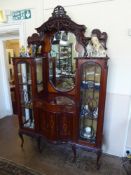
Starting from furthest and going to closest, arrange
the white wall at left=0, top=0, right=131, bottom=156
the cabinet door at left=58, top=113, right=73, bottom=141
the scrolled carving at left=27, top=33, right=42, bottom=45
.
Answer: the scrolled carving at left=27, top=33, right=42, bottom=45 < the cabinet door at left=58, top=113, right=73, bottom=141 < the white wall at left=0, top=0, right=131, bottom=156

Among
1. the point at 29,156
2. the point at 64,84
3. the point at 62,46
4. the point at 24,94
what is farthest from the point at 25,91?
the point at 29,156

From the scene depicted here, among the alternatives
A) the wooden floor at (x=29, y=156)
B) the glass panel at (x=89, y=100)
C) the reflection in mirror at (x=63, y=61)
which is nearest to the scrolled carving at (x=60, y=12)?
the reflection in mirror at (x=63, y=61)

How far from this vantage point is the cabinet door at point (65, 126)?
2256 millimetres

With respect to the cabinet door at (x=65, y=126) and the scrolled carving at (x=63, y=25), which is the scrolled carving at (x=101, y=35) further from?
the cabinet door at (x=65, y=126)

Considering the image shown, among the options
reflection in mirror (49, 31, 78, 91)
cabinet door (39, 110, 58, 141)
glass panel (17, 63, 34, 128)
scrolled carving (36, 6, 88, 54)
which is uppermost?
scrolled carving (36, 6, 88, 54)

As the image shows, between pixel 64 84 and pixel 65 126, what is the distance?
69 centimetres

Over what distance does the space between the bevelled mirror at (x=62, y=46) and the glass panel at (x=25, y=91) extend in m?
0.38

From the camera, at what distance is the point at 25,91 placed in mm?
2615

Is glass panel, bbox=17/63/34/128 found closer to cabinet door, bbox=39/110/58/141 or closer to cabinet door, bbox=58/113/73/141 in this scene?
cabinet door, bbox=39/110/58/141

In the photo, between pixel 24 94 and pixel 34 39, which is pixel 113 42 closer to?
pixel 34 39

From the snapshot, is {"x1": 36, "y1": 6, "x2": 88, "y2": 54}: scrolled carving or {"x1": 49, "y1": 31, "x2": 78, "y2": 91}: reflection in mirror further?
{"x1": 49, "y1": 31, "x2": 78, "y2": 91}: reflection in mirror

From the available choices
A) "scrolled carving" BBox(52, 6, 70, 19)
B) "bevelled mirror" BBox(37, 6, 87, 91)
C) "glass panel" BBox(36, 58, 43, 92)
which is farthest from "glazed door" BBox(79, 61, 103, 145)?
"scrolled carving" BBox(52, 6, 70, 19)

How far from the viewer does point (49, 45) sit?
2.49 m

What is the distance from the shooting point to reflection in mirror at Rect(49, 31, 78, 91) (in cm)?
238
